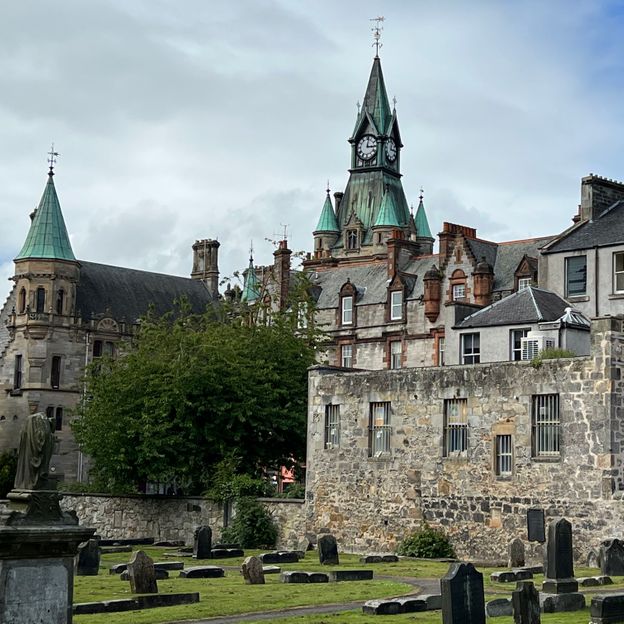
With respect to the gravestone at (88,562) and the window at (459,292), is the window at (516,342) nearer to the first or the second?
the gravestone at (88,562)

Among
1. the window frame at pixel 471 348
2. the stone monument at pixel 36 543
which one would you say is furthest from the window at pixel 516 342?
the stone monument at pixel 36 543

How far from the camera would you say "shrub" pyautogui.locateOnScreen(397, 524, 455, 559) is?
46.1 meters

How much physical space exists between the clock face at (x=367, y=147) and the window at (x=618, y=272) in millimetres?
105877

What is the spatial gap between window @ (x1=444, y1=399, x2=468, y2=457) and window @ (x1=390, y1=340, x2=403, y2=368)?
35.0m

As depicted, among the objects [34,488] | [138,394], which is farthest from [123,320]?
[34,488]

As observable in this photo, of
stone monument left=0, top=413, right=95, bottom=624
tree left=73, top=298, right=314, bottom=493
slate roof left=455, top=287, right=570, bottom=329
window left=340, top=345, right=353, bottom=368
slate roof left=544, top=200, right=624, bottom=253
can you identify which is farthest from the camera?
window left=340, top=345, right=353, bottom=368

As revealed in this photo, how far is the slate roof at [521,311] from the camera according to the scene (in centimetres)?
5244

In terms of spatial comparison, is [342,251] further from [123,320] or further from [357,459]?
[357,459]

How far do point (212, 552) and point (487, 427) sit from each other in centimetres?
1039

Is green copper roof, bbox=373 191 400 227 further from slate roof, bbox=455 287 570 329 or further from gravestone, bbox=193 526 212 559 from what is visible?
gravestone, bbox=193 526 212 559

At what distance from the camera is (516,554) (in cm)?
4203

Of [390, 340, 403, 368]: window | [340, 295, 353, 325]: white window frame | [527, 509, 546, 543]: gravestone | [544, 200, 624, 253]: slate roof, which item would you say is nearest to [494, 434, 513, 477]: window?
[527, 509, 546, 543]: gravestone

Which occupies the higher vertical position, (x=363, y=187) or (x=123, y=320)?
(x=363, y=187)

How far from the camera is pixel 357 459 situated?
49844mm
